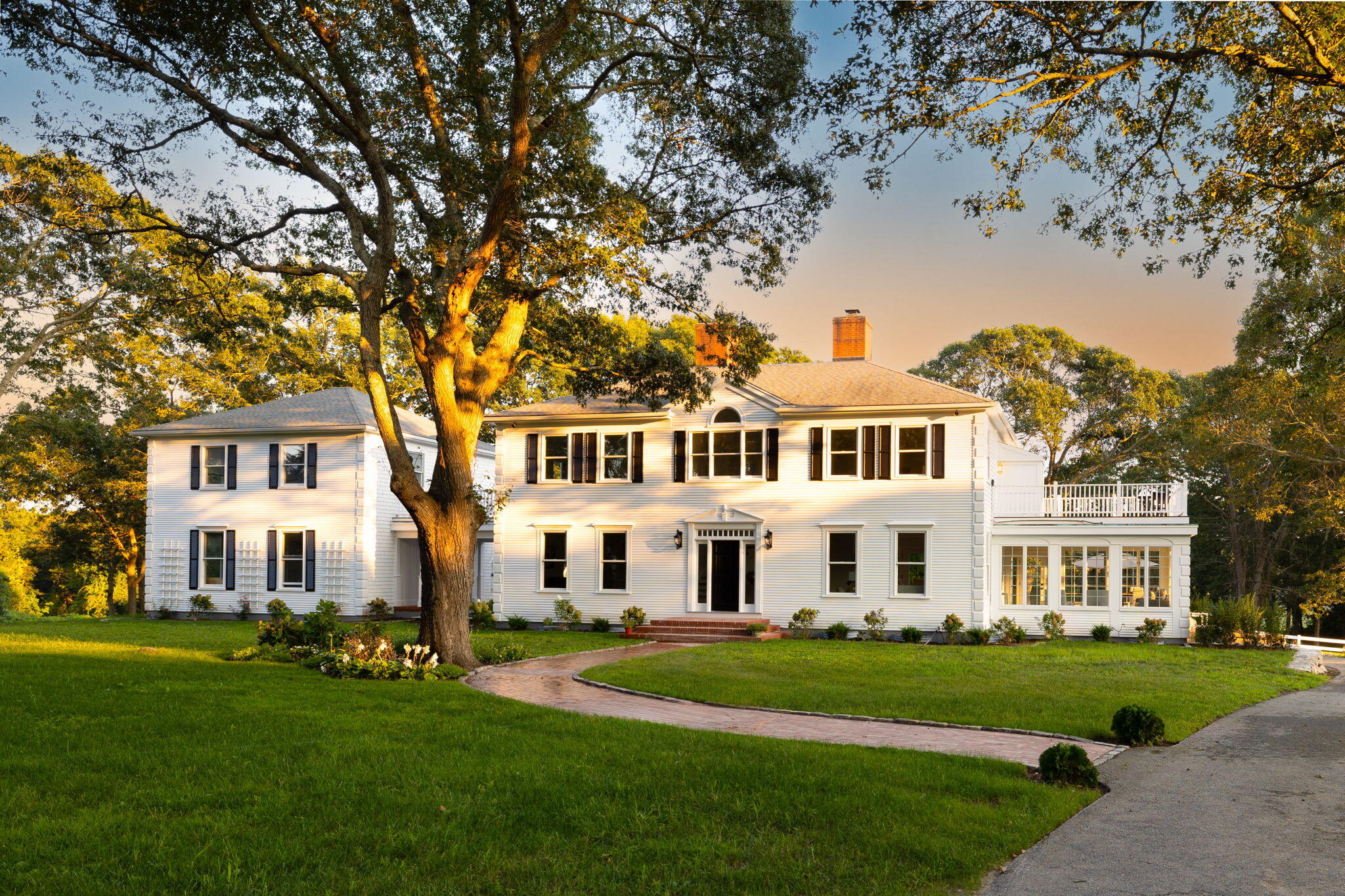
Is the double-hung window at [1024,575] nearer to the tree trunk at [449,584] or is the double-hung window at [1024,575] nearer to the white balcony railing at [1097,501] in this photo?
the white balcony railing at [1097,501]

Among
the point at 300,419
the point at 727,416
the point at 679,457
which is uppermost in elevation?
the point at 300,419

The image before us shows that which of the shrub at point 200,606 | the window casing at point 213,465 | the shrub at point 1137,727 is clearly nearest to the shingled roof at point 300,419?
the window casing at point 213,465

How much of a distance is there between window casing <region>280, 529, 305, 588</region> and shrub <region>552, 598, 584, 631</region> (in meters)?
7.78

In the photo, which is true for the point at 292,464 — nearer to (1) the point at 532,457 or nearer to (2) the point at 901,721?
(1) the point at 532,457

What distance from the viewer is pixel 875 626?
23.8m

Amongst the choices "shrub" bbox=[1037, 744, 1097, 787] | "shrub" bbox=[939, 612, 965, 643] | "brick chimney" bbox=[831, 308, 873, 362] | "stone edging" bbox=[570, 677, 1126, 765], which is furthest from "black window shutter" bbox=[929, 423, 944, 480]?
"shrub" bbox=[1037, 744, 1097, 787]

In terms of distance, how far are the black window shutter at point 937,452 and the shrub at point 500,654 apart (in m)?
11.0

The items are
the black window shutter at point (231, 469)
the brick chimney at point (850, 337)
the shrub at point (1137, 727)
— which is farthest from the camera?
the black window shutter at point (231, 469)

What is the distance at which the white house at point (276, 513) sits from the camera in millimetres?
28078

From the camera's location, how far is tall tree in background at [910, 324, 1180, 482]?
36.8 metres

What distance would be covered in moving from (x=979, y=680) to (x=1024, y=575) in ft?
36.3

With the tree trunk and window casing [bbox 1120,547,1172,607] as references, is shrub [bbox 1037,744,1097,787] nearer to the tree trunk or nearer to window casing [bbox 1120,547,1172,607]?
the tree trunk

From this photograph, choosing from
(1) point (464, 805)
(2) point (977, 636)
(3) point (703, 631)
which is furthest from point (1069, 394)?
(1) point (464, 805)

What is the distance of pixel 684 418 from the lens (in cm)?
2586
